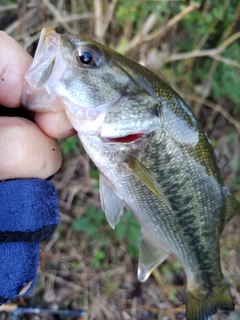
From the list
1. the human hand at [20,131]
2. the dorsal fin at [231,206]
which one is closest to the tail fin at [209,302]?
the dorsal fin at [231,206]

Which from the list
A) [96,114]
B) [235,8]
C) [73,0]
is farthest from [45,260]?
[235,8]

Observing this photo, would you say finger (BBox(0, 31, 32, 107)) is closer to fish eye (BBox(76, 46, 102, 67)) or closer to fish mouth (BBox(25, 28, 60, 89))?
fish mouth (BBox(25, 28, 60, 89))

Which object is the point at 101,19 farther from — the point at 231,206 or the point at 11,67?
the point at 231,206

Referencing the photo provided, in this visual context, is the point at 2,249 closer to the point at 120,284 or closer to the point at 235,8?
the point at 120,284

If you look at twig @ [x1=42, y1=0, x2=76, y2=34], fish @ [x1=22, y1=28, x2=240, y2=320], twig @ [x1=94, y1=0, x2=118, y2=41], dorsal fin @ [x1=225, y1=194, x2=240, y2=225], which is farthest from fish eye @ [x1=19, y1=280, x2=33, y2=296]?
twig @ [x1=94, y1=0, x2=118, y2=41]

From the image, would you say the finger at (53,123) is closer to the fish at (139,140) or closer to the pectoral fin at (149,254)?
the fish at (139,140)

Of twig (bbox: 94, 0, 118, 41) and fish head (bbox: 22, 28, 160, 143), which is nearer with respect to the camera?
fish head (bbox: 22, 28, 160, 143)
